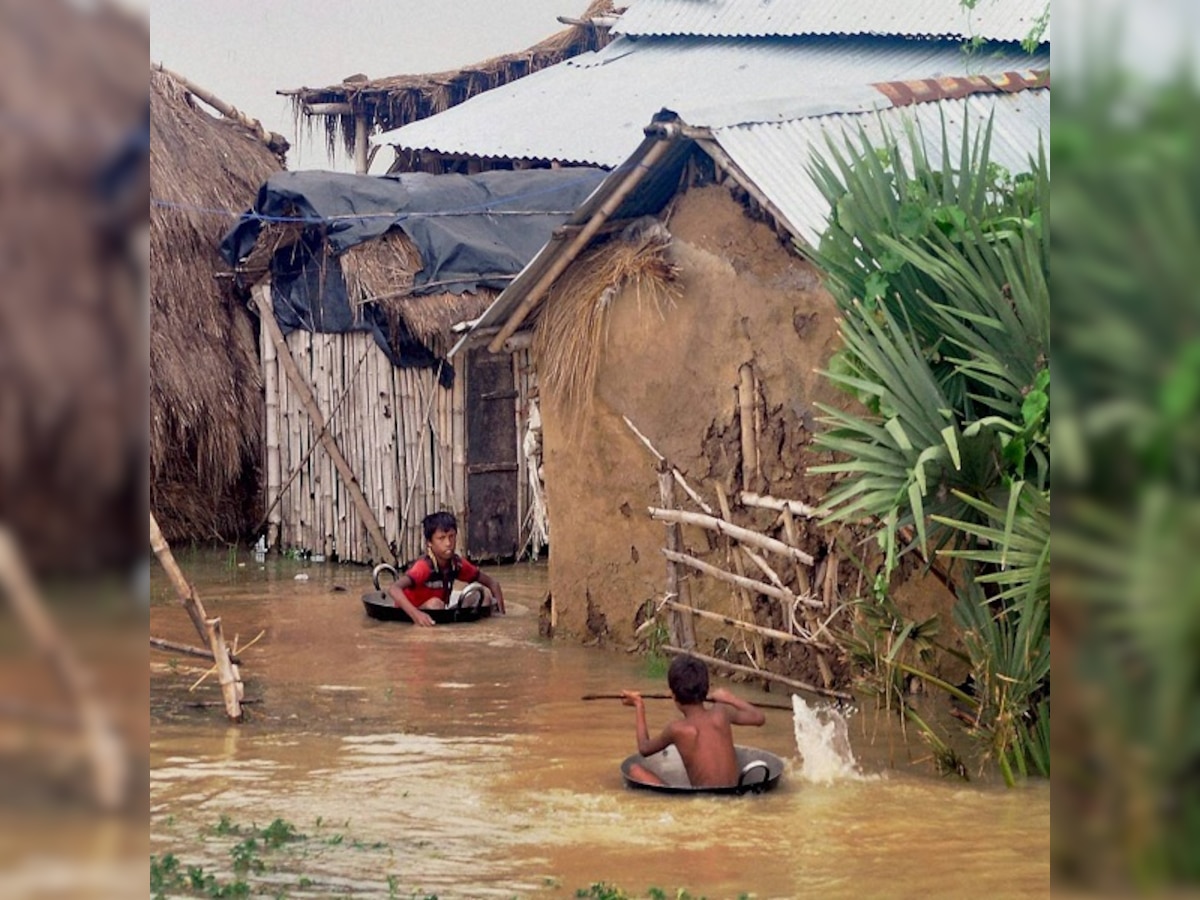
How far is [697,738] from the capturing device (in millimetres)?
6223

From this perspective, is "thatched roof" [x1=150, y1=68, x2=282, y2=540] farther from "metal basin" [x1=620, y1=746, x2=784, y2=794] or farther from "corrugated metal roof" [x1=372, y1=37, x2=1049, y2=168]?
"metal basin" [x1=620, y1=746, x2=784, y2=794]

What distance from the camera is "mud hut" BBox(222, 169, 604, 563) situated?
41.4 ft

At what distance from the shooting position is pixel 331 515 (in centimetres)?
1352

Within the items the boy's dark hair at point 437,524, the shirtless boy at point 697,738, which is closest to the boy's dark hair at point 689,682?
the shirtless boy at point 697,738

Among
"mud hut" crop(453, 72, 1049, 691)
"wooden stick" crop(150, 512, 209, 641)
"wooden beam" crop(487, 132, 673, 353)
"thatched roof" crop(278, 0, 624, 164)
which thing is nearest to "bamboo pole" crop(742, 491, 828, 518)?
"mud hut" crop(453, 72, 1049, 691)

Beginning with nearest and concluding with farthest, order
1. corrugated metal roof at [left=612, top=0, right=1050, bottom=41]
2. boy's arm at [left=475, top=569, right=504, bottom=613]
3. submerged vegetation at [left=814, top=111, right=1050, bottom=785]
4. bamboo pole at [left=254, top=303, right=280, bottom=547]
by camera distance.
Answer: submerged vegetation at [left=814, top=111, right=1050, bottom=785] < boy's arm at [left=475, top=569, right=504, bottom=613] < bamboo pole at [left=254, top=303, right=280, bottom=547] < corrugated metal roof at [left=612, top=0, right=1050, bottom=41]

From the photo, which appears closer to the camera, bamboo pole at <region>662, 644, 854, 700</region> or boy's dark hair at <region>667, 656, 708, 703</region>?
boy's dark hair at <region>667, 656, 708, 703</region>

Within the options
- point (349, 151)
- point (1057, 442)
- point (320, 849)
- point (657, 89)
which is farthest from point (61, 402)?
point (349, 151)

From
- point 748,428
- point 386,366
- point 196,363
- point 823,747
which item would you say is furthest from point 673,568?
point 196,363

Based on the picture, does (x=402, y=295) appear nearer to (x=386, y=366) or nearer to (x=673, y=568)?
(x=386, y=366)

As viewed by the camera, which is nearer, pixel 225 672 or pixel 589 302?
pixel 225 672

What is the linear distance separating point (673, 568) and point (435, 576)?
2.46 meters

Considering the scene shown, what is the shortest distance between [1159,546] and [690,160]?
7958 millimetres

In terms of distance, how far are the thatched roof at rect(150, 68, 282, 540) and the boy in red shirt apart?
12.2 feet
